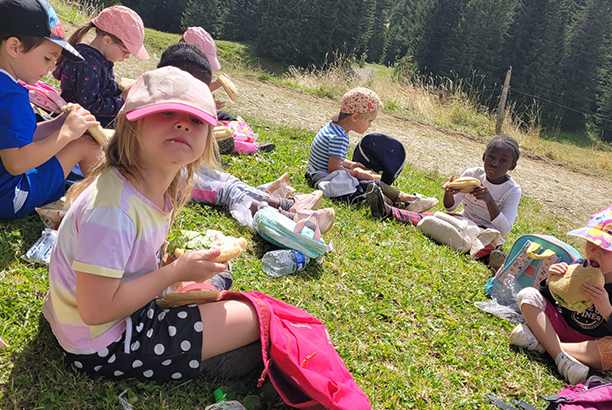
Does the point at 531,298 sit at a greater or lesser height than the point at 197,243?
lesser

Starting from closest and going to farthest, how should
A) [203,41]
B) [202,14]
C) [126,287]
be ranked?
[126,287], [203,41], [202,14]

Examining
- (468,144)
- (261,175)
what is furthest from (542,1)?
(261,175)

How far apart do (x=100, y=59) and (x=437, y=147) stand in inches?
400

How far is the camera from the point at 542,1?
3794 cm

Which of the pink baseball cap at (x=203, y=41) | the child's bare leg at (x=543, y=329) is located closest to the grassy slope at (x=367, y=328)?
the child's bare leg at (x=543, y=329)

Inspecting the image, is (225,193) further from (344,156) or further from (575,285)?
(575,285)

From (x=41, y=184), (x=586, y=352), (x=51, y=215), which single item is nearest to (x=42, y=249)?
(x=51, y=215)

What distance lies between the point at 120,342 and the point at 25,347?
1.85 feet

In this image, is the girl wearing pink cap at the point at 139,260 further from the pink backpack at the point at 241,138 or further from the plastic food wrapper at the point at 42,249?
the pink backpack at the point at 241,138

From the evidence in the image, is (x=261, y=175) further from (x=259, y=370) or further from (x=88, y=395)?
(x=88, y=395)

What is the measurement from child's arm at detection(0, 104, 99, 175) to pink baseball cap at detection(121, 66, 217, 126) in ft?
4.21

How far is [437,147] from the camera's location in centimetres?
1301

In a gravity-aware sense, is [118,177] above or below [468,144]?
above

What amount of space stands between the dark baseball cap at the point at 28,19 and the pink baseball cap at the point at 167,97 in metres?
1.34
